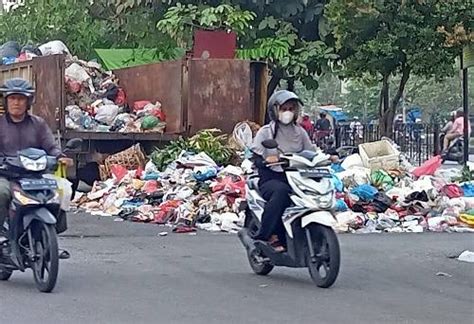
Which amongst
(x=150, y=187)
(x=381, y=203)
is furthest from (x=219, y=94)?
(x=381, y=203)

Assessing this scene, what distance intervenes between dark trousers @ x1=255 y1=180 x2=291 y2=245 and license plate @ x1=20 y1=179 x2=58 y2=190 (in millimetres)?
1859

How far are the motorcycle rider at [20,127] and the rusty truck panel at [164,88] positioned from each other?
8412 millimetres

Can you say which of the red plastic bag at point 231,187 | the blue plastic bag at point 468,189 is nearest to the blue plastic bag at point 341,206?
the red plastic bag at point 231,187

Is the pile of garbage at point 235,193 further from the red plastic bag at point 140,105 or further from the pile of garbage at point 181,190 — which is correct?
the red plastic bag at point 140,105

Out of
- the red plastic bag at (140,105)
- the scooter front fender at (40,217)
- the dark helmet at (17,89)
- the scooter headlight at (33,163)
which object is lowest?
the scooter front fender at (40,217)

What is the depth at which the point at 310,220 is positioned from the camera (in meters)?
9.02

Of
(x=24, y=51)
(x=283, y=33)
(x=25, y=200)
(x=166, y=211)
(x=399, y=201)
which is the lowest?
(x=166, y=211)

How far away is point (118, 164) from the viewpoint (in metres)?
17.5

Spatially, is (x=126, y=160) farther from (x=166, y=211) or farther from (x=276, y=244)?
(x=276, y=244)

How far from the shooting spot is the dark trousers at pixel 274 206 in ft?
30.6

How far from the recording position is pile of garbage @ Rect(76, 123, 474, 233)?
1430 cm

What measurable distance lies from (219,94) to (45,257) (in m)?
9.44

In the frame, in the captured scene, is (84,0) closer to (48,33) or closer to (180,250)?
(48,33)

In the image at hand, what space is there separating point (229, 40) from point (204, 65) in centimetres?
229
